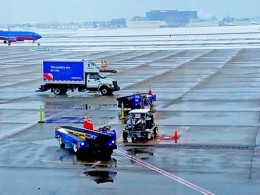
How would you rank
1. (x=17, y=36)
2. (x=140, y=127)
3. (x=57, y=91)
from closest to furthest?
(x=140, y=127)
(x=57, y=91)
(x=17, y=36)

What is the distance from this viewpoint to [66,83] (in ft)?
169

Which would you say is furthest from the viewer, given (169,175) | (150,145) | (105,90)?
(105,90)

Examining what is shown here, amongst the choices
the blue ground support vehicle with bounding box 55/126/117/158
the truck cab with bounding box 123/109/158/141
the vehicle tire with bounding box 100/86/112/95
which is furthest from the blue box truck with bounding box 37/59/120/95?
the blue ground support vehicle with bounding box 55/126/117/158

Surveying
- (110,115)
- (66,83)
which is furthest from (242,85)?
(110,115)

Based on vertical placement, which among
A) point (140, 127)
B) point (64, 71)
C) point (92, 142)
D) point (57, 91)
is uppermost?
point (64, 71)

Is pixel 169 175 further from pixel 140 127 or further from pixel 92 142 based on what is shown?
pixel 140 127

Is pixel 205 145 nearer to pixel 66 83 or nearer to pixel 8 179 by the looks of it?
pixel 8 179

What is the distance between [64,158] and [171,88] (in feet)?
95.9

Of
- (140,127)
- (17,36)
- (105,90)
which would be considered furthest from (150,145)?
(17,36)

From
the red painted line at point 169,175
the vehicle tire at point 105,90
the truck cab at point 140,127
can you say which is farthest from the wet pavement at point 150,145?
the vehicle tire at point 105,90

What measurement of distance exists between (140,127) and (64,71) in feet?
75.8

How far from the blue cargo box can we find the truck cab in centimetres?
2124

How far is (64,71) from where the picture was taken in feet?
170

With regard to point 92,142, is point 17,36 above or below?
above
